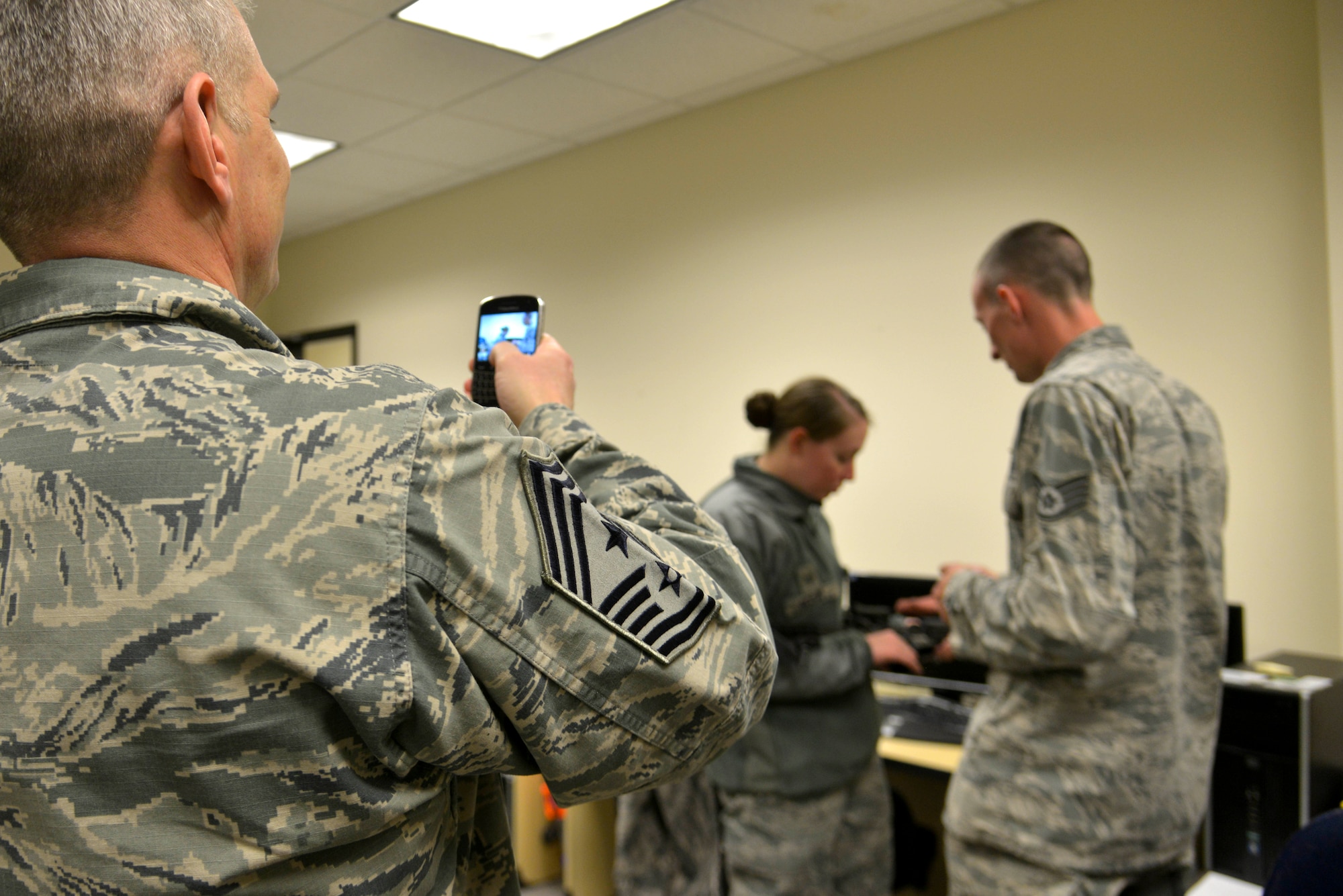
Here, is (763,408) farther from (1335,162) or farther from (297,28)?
(297,28)

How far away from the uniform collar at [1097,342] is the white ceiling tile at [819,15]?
144cm

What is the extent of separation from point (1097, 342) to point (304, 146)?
346 centimetres

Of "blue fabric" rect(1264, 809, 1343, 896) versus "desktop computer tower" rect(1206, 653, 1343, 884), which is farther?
"desktop computer tower" rect(1206, 653, 1343, 884)

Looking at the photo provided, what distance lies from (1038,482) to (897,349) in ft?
5.10

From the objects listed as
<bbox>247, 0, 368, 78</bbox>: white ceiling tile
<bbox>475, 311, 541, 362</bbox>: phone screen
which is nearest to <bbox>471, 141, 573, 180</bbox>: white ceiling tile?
<bbox>247, 0, 368, 78</bbox>: white ceiling tile

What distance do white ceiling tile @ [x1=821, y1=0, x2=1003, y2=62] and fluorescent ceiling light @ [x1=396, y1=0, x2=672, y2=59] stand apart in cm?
69

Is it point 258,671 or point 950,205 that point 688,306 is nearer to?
point 950,205

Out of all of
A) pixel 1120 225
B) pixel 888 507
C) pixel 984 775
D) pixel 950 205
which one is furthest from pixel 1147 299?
pixel 984 775

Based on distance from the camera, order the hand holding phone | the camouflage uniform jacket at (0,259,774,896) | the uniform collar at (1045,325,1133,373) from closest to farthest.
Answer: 1. the camouflage uniform jacket at (0,259,774,896)
2. the hand holding phone
3. the uniform collar at (1045,325,1133,373)

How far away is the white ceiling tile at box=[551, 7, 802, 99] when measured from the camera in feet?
9.18

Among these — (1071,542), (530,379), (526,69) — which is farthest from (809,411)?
(526,69)

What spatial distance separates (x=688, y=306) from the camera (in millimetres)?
3682

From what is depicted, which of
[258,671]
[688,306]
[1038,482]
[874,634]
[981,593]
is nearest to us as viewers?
[258,671]

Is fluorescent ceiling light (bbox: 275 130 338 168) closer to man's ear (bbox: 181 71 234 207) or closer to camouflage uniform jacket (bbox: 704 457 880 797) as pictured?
camouflage uniform jacket (bbox: 704 457 880 797)
